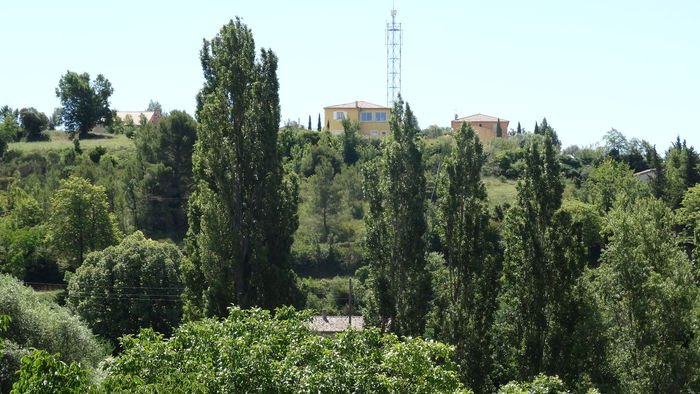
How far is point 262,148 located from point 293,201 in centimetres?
206

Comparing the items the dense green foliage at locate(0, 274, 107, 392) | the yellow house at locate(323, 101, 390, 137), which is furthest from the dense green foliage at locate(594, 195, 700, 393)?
the yellow house at locate(323, 101, 390, 137)

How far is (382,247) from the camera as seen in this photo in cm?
2580

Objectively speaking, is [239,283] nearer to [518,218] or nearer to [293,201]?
[293,201]

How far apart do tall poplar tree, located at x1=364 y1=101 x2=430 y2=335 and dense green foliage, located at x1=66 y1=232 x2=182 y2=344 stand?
44.3ft

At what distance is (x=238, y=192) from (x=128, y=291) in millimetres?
14148

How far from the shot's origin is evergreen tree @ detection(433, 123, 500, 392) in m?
23.9

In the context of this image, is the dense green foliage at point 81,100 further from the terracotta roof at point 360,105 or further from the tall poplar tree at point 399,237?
the tall poplar tree at point 399,237

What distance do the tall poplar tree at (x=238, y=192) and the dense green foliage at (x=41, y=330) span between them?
4073 millimetres

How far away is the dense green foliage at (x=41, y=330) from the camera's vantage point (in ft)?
80.4

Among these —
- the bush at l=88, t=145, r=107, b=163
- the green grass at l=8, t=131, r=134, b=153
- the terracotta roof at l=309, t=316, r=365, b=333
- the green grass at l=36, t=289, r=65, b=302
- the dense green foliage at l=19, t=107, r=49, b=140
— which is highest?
the dense green foliage at l=19, t=107, r=49, b=140

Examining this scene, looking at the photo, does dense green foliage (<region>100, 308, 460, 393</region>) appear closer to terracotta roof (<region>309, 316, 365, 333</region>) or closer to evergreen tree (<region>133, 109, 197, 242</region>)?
terracotta roof (<region>309, 316, 365, 333</region>)

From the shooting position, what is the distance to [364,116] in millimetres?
81750

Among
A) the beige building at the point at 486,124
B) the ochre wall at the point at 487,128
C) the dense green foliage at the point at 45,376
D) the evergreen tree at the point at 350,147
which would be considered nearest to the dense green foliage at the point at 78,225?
the evergreen tree at the point at 350,147

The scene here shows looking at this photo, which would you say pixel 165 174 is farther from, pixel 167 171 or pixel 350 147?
pixel 350 147
